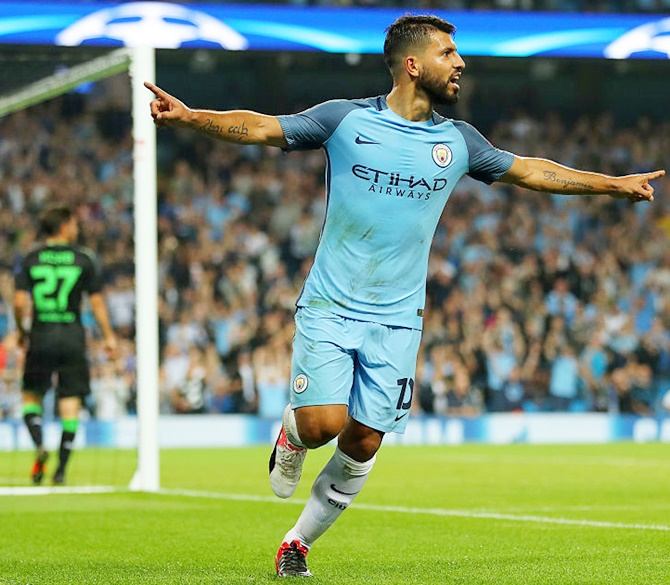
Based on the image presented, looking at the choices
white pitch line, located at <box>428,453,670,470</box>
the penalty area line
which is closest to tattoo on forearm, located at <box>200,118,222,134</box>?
the penalty area line

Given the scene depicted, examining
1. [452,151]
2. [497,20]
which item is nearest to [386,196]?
[452,151]

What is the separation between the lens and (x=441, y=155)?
6.02 metres

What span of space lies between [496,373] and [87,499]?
11262mm

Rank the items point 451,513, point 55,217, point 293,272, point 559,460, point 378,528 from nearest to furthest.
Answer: point 378,528 < point 451,513 < point 55,217 < point 559,460 < point 293,272

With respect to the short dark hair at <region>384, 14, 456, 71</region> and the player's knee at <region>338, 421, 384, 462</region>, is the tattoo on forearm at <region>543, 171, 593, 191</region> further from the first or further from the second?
the player's knee at <region>338, 421, 384, 462</region>

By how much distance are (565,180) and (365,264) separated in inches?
40.1

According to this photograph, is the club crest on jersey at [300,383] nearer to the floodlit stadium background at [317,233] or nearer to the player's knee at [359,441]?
the player's knee at [359,441]

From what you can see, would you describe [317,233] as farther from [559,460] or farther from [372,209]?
[372,209]

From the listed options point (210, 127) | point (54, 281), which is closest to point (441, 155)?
point (210, 127)

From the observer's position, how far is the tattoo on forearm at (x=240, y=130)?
5613mm

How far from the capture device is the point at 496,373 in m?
20.9

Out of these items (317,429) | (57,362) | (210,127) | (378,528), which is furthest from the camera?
(57,362)

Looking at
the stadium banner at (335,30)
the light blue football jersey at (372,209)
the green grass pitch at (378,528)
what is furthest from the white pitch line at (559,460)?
the light blue football jersey at (372,209)

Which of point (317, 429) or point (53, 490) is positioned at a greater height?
point (317, 429)
